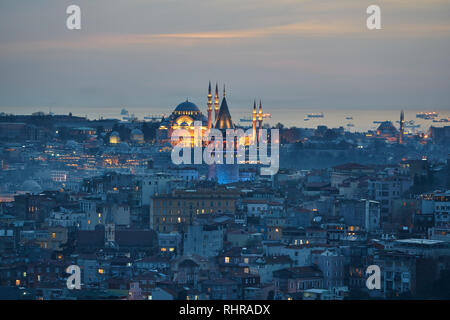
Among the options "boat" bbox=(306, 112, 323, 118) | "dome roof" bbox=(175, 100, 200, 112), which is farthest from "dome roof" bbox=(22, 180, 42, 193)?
"boat" bbox=(306, 112, 323, 118)

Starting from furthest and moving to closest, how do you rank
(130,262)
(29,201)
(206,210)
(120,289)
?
(29,201), (206,210), (130,262), (120,289)

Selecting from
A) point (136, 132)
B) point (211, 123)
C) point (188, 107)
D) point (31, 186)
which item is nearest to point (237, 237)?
point (31, 186)

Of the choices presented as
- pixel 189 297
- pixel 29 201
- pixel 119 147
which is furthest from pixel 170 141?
pixel 189 297

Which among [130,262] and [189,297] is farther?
[130,262]

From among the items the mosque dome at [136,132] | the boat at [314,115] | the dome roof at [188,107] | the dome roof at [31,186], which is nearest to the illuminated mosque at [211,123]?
the dome roof at [188,107]

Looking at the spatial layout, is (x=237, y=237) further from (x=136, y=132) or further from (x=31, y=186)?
(x=136, y=132)

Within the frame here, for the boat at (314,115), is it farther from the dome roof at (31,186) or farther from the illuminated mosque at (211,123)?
the dome roof at (31,186)

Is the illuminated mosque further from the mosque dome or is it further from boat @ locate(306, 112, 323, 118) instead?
boat @ locate(306, 112, 323, 118)

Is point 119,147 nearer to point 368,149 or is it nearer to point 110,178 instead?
point 368,149
